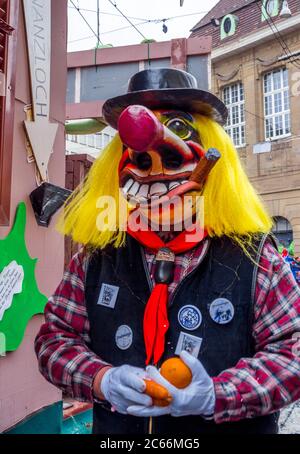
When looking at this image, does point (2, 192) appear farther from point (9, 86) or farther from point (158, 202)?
point (158, 202)

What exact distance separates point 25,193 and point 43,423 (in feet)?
4.84

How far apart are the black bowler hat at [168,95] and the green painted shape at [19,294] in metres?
1.35

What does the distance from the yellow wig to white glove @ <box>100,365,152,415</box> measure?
47 centimetres

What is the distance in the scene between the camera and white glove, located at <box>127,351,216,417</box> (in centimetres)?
114

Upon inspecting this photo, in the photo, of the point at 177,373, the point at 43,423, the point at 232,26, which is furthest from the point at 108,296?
the point at 232,26

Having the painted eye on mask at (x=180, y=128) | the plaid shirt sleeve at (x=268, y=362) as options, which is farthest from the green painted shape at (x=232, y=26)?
the plaid shirt sleeve at (x=268, y=362)

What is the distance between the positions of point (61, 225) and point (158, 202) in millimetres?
418

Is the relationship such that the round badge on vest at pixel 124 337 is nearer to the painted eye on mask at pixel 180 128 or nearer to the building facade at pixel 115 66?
the painted eye on mask at pixel 180 128

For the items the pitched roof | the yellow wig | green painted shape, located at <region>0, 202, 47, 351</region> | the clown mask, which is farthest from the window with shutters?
the pitched roof

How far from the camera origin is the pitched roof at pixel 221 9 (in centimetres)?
1463

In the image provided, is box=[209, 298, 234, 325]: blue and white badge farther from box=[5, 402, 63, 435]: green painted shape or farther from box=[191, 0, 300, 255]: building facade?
box=[191, 0, 300, 255]: building facade

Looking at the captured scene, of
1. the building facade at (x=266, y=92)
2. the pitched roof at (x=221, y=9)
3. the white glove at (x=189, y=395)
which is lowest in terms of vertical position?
the white glove at (x=189, y=395)

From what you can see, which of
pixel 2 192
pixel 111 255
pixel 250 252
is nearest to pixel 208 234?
pixel 250 252

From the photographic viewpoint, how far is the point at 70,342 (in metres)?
1.43
